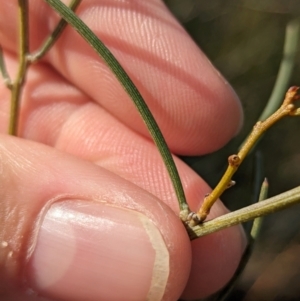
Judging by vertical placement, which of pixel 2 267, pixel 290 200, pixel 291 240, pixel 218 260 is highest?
pixel 290 200

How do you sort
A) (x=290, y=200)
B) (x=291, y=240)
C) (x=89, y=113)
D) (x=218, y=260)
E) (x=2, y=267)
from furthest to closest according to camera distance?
(x=291, y=240), (x=89, y=113), (x=218, y=260), (x=2, y=267), (x=290, y=200)

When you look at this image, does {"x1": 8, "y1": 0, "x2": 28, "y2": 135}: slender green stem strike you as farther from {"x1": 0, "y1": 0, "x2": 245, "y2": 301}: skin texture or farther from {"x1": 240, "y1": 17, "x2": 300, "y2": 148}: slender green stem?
{"x1": 240, "y1": 17, "x2": 300, "y2": 148}: slender green stem

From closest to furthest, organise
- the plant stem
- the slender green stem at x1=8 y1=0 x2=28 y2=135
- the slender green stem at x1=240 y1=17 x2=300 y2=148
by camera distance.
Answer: the plant stem < the slender green stem at x1=8 y1=0 x2=28 y2=135 < the slender green stem at x1=240 y1=17 x2=300 y2=148

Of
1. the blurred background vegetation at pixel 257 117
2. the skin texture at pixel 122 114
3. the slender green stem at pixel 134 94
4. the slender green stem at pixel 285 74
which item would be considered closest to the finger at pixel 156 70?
the skin texture at pixel 122 114

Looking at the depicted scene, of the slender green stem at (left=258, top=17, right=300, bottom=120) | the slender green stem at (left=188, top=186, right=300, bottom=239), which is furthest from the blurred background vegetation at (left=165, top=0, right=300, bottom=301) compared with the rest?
the slender green stem at (left=188, top=186, right=300, bottom=239)

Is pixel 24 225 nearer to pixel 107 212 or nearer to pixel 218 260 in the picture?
pixel 107 212

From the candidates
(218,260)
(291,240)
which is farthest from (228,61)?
(218,260)

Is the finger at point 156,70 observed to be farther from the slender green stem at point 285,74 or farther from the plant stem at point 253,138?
the plant stem at point 253,138
